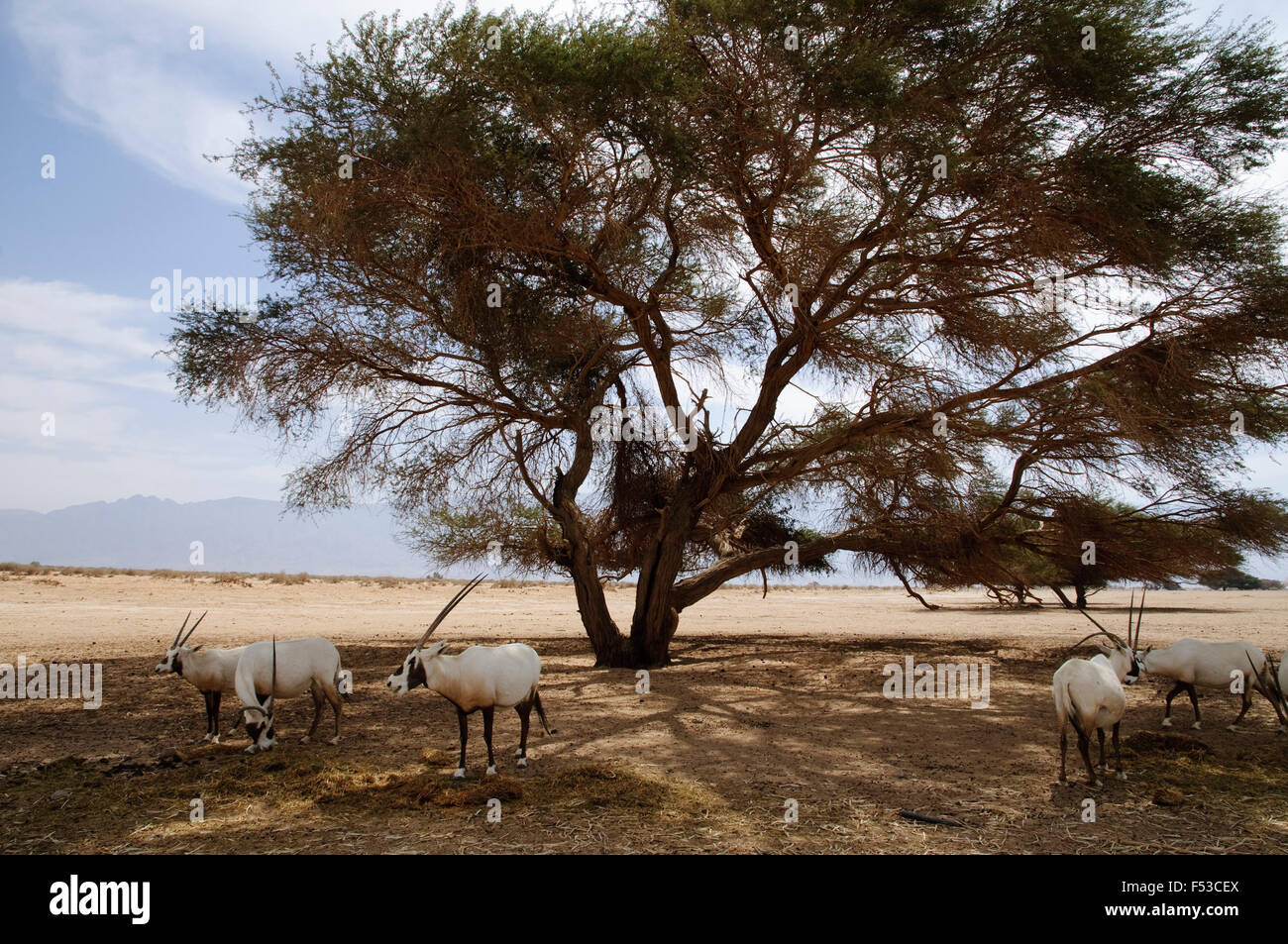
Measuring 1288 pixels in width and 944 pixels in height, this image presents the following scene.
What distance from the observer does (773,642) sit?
18125mm

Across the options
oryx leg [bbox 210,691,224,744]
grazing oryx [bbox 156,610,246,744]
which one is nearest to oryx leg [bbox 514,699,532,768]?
grazing oryx [bbox 156,610,246,744]

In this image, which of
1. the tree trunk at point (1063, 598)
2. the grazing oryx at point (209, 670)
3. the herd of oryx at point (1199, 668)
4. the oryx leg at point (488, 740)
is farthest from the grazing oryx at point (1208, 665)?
the grazing oryx at point (209, 670)

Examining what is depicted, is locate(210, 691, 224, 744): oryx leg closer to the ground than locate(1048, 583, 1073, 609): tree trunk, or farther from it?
closer to the ground

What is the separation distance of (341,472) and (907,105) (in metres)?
9.07

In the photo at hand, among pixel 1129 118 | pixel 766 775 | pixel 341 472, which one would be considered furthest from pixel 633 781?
pixel 1129 118

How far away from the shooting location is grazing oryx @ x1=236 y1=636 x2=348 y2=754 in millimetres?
7473

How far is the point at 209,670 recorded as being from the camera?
784cm

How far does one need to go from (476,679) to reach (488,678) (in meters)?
0.10

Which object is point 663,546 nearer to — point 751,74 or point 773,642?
point 773,642

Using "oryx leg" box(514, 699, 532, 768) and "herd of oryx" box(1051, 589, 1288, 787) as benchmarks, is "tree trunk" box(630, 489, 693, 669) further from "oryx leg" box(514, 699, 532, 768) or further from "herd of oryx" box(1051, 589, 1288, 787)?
"oryx leg" box(514, 699, 532, 768)

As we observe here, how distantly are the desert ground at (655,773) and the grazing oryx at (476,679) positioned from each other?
1.48ft

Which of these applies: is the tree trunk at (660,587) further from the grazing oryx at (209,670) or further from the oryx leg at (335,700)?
the grazing oryx at (209,670)

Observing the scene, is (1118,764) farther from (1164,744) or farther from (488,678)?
(488,678)

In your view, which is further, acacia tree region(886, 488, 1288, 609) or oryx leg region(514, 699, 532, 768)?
acacia tree region(886, 488, 1288, 609)
